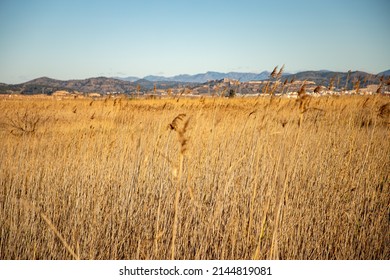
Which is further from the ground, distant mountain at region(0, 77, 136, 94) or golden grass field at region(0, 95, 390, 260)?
distant mountain at region(0, 77, 136, 94)

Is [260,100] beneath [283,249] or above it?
above

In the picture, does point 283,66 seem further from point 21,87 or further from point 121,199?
point 21,87

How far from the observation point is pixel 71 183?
2.84 meters

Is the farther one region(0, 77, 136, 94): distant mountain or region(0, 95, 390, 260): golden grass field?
region(0, 77, 136, 94): distant mountain

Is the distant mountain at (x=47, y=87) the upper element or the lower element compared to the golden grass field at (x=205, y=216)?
upper

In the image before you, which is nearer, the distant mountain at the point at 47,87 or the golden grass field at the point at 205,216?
the golden grass field at the point at 205,216

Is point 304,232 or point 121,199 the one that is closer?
point 304,232

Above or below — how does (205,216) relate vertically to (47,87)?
below

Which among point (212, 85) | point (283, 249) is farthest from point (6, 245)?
point (212, 85)

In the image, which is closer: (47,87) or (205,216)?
(205,216)
